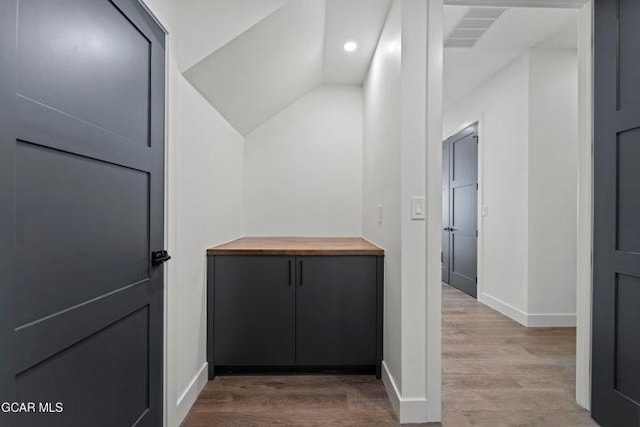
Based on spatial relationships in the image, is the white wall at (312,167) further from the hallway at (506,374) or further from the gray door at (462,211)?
the gray door at (462,211)

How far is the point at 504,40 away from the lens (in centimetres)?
315

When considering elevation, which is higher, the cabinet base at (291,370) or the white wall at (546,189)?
the white wall at (546,189)

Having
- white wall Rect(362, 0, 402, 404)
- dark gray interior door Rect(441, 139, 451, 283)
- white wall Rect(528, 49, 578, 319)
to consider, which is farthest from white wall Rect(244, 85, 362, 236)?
dark gray interior door Rect(441, 139, 451, 283)

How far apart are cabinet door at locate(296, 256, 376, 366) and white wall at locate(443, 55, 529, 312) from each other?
2073mm

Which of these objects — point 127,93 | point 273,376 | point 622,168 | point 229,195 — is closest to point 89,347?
point 127,93

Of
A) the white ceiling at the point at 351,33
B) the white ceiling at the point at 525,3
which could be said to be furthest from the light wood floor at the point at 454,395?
the white ceiling at the point at 351,33

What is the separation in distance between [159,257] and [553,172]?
373 cm

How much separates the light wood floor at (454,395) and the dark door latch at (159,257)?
3.11ft

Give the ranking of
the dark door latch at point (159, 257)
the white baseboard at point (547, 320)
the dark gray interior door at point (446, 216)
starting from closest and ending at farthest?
the dark door latch at point (159, 257) → the white baseboard at point (547, 320) → the dark gray interior door at point (446, 216)

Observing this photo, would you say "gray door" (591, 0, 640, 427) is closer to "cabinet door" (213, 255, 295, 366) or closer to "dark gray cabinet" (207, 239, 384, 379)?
"dark gray cabinet" (207, 239, 384, 379)

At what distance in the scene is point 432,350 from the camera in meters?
1.77

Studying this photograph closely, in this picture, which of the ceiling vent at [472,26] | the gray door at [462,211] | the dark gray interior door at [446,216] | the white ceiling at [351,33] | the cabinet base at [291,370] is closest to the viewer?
the white ceiling at [351,33]

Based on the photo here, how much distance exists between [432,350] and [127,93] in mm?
1913

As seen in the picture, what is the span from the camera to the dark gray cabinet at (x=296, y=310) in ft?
7.50
